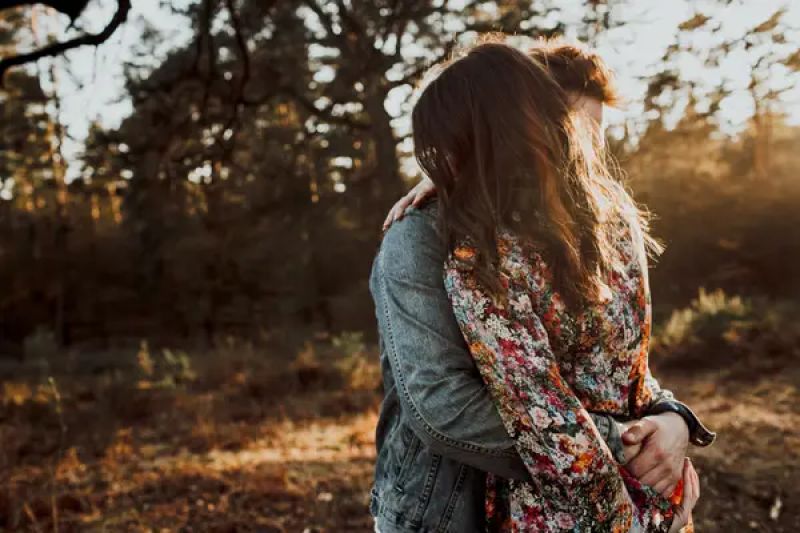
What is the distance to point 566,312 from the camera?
4.23 feet

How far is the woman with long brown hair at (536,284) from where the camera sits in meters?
1.20

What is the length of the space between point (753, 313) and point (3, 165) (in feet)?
76.4

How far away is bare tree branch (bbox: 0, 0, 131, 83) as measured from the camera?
132 inches

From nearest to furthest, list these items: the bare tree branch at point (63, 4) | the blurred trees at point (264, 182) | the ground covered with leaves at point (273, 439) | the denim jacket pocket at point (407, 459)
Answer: the denim jacket pocket at point (407, 459) → the bare tree branch at point (63, 4) → the ground covered with leaves at point (273, 439) → the blurred trees at point (264, 182)

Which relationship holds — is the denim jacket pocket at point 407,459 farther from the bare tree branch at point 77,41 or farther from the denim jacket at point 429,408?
the bare tree branch at point 77,41

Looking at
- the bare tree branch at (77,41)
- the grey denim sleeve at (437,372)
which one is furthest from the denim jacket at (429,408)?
the bare tree branch at (77,41)

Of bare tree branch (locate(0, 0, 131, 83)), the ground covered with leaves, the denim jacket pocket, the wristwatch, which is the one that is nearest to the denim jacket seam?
the denim jacket pocket

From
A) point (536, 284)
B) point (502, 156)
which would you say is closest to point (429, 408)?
point (536, 284)

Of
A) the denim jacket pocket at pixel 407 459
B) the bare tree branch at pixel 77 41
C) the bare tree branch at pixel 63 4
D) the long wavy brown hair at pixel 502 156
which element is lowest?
the denim jacket pocket at pixel 407 459

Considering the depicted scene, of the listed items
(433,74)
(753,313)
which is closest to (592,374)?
(433,74)

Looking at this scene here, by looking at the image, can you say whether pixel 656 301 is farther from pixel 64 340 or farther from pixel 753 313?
pixel 64 340

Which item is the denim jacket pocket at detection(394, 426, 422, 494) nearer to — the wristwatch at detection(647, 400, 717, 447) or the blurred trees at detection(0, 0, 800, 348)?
the wristwatch at detection(647, 400, 717, 447)

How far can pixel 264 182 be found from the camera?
1547 cm

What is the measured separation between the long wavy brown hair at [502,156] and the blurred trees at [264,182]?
2.32 meters
